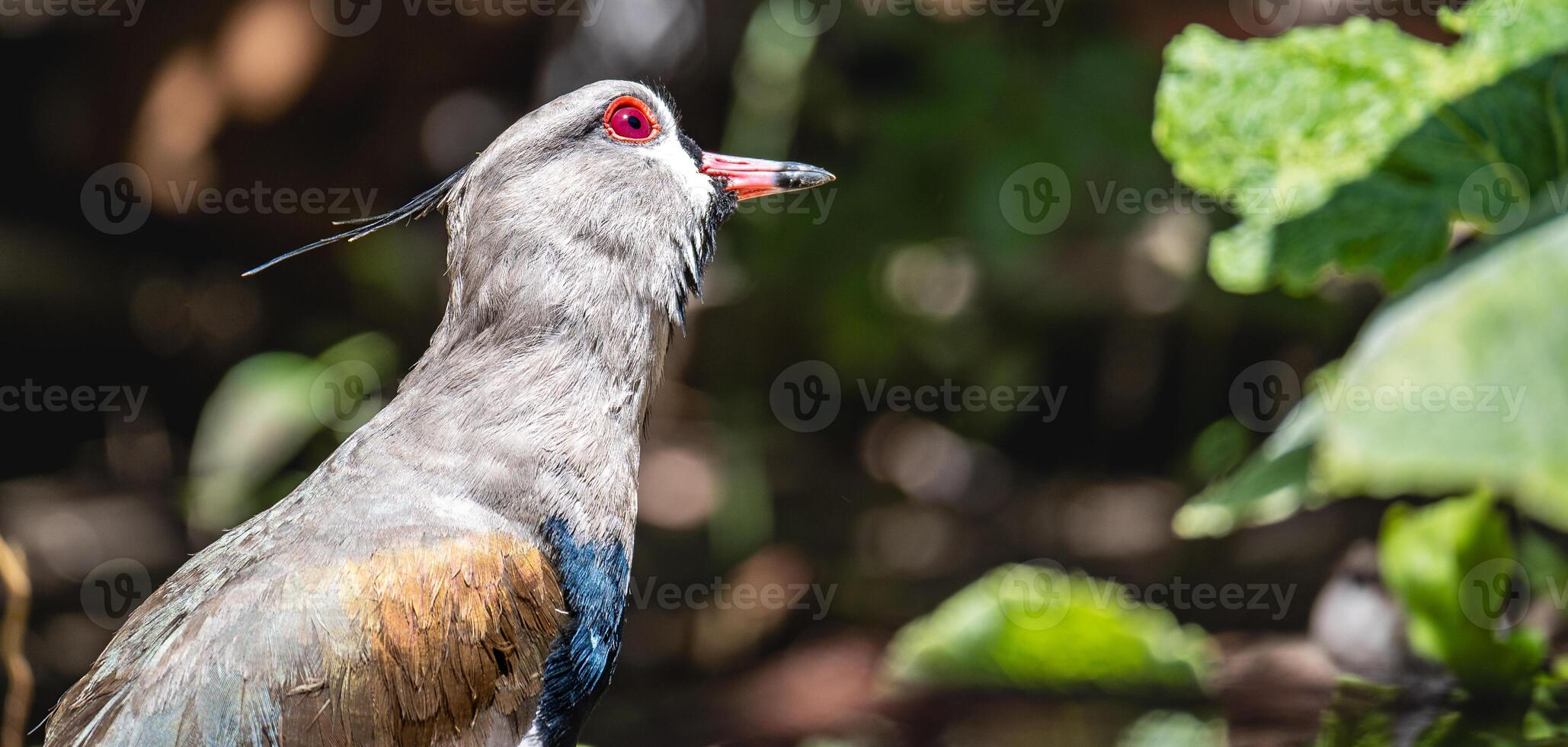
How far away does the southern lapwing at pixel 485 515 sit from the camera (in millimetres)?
2160

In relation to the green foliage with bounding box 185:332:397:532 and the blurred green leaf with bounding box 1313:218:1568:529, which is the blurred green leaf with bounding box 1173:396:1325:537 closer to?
the blurred green leaf with bounding box 1313:218:1568:529

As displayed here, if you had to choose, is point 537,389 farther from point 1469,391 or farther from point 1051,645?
point 1469,391

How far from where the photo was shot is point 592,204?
2.66m

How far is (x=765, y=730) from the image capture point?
360 centimetres

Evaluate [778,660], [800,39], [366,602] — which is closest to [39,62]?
[800,39]

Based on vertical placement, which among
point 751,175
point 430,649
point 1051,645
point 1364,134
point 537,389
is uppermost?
point 1364,134

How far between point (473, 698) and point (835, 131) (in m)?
3.13

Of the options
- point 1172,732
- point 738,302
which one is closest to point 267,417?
point 738,302

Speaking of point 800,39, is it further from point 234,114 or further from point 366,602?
point 366,602

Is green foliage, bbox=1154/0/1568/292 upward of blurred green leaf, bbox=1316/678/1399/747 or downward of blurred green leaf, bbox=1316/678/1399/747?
upward

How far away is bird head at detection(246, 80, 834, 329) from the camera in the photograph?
2.60 meters

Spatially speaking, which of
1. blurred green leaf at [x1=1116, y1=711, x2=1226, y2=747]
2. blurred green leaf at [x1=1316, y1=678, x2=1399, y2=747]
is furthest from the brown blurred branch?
blurred green leaf at [x1=1316, y1=678, x2=1399, y2=747]

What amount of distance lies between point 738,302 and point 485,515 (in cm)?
283

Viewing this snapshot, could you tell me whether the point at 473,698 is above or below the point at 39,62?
below
